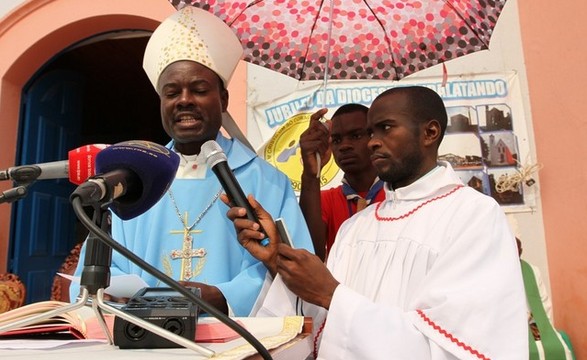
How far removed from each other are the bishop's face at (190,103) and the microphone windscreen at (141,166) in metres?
0.98

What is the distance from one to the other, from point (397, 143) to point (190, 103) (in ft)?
A: 2.76

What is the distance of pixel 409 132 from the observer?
1.90 meters

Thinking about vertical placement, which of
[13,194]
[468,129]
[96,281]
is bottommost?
[96,281]

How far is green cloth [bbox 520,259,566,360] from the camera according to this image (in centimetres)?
349

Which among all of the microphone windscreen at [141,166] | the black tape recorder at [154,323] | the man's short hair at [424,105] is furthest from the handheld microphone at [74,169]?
the man's short hair at [424,105]

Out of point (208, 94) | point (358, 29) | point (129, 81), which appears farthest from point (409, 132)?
point (129, 81)

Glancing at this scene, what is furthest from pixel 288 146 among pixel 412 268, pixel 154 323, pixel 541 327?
pixel 154 323

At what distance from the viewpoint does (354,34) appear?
9.81 ft

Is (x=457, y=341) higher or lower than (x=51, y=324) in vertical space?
lower

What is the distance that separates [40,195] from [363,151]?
395cm

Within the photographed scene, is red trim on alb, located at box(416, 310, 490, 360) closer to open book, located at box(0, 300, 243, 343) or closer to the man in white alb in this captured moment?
the man in white alb

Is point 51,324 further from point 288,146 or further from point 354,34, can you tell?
point 288,146

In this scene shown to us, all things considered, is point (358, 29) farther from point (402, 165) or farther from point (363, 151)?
point (402, 165)

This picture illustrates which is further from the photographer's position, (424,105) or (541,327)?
(541,327)
